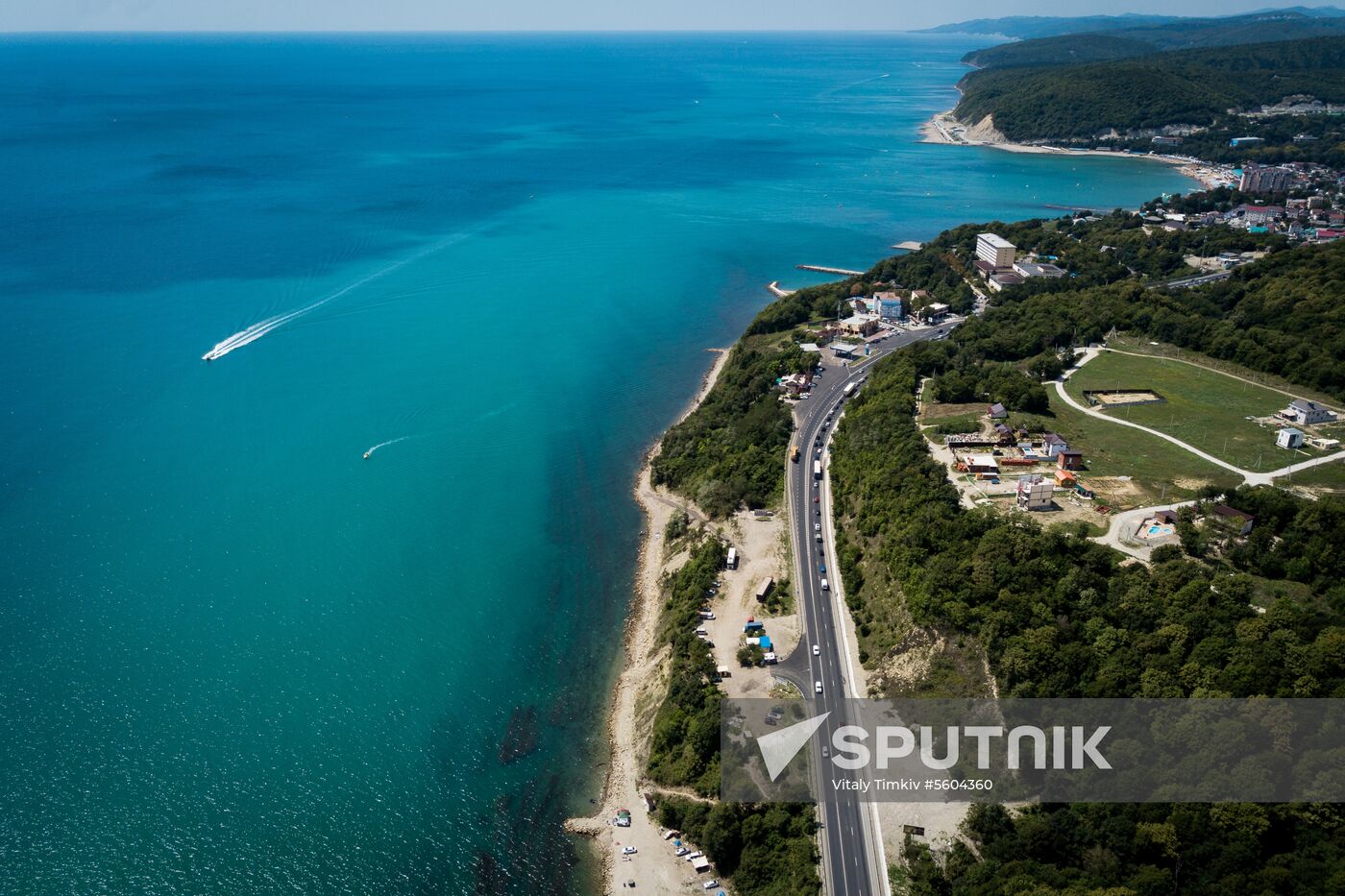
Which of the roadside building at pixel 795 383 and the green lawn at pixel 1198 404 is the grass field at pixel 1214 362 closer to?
the green lawn at pixel 1198 404

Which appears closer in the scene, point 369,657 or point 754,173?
point 369,657

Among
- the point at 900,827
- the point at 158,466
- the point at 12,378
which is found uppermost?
the point at 12,378

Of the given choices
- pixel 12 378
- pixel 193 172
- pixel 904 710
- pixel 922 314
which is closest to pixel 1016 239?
pixel 922 314

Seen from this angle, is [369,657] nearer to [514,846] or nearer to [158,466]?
[514,846]

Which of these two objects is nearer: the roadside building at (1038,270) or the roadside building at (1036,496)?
the roadside building at (1036,496)

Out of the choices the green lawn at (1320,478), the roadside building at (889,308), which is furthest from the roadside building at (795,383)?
the green lawn at (1320,478)

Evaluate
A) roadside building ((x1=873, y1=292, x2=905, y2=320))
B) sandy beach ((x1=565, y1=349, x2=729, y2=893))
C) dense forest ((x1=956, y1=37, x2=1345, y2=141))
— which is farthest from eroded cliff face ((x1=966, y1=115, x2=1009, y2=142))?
sandy beach ((x1=565, y1=349, x2=729, y2=893))

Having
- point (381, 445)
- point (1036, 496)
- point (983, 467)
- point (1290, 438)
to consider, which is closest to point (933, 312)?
point (983, 467)
